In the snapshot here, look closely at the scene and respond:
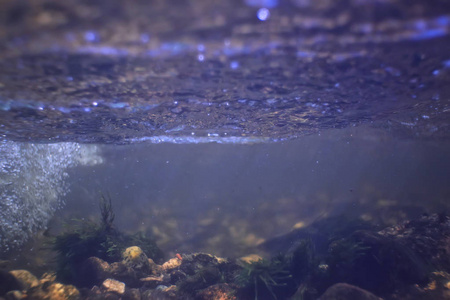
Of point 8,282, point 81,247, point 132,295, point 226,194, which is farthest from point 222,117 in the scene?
point 8,282

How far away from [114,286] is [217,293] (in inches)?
151

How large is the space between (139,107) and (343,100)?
894cm

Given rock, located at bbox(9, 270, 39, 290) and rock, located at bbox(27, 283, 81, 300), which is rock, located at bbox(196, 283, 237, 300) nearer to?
rock, located at bbox(27, 283, 81, 300)

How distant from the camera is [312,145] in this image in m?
25.8

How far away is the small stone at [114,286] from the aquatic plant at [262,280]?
167 inches

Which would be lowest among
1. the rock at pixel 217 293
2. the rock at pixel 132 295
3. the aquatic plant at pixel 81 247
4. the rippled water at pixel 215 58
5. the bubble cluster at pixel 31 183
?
the rock at pixel 217 293

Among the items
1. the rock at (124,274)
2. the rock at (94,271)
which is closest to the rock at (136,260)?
the rock at (124,274)

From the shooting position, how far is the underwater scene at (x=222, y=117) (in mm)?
4832

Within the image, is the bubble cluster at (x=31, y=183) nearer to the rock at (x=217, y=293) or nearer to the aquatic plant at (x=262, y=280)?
the rock at (x=217, y=293)

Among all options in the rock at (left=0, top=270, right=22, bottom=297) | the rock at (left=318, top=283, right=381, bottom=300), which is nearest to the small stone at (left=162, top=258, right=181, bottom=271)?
the rock at (left=0, top=270, right=22, bottom=297)

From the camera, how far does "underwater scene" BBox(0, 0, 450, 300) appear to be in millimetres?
4832

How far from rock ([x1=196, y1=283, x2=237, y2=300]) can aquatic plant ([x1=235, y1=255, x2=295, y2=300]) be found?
0.42 metres

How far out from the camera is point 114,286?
8.55 m

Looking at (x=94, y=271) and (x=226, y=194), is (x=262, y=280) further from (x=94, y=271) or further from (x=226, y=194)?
(x=226, y=194)
